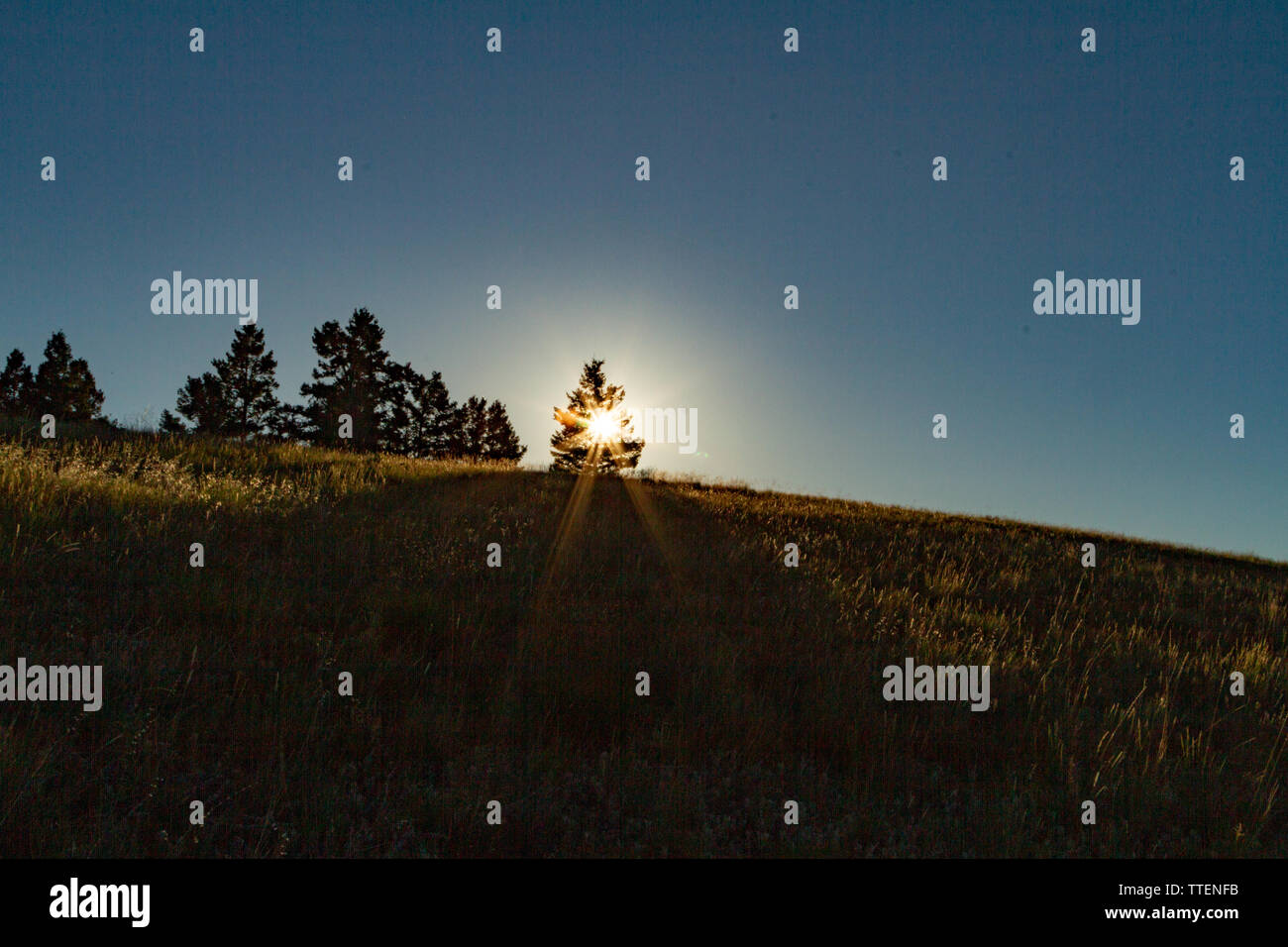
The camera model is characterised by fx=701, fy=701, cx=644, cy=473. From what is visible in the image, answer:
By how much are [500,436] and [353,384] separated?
90.8 feet

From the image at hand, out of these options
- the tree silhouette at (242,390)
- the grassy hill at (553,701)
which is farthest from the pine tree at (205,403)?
the grassy hill at (553,701)

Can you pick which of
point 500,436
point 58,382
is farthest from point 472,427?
point 58,382

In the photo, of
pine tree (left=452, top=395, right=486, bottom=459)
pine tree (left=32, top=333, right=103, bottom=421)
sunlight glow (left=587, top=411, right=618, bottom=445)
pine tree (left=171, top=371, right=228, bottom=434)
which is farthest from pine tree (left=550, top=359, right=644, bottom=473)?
pine tree (left=32, top=333, right=103, bottom=421)

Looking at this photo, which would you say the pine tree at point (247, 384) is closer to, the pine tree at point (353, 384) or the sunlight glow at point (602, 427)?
the pine tree at point (353, 384)

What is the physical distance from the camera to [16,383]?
62688 millimetres

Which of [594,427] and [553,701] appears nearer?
[553,701]

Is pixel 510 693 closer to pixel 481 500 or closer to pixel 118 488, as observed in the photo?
pixel 118 488

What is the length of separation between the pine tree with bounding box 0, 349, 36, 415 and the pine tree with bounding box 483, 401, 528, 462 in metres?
38.5

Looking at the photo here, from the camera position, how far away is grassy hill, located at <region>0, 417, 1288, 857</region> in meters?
3.39

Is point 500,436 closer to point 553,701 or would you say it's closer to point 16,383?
point 16,383

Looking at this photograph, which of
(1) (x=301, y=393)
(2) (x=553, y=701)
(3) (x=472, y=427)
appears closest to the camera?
(2) (x=553, y=701)

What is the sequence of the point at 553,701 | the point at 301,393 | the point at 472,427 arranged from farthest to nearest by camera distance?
the point at 472,427 → the point at 301,393 → the point at 553,701
